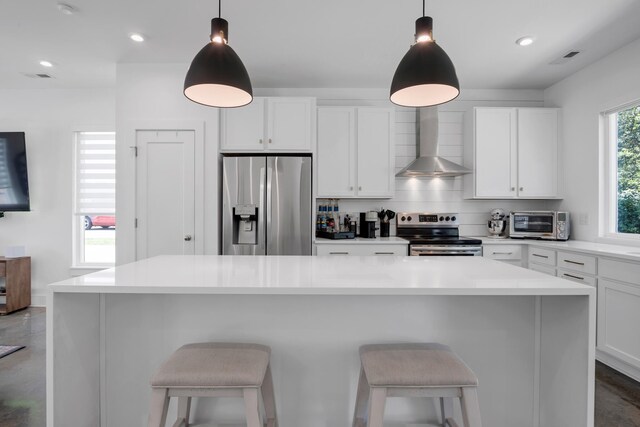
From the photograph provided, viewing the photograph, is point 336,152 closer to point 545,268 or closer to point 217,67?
point 217,67

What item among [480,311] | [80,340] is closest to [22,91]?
[80,340]

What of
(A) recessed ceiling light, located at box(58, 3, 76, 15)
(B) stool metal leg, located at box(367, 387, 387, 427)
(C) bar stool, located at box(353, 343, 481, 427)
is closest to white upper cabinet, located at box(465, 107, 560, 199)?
(C) bar stool, located at box(353, 343, 481, 427)

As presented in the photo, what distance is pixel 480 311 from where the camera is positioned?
1552 millimetres

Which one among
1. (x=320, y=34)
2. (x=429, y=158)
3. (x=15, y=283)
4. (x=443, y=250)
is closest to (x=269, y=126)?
(x=320, y=34)

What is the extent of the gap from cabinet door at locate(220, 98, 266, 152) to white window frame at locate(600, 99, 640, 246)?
11.1 feet

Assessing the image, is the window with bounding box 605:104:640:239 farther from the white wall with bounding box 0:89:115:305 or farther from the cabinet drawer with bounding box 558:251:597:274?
the white wall with bounding box 0:89:115:305

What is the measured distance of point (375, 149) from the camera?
144 inches

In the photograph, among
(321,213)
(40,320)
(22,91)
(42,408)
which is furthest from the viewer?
(22,91)

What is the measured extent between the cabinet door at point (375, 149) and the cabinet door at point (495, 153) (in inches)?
38.4

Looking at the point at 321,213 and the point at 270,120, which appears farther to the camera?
the point at 321,213

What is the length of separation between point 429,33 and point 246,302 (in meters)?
1.56

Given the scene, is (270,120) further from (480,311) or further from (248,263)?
(480,311)

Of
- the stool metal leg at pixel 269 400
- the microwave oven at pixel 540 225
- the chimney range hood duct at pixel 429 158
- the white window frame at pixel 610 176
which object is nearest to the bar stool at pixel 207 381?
the stool metal leg at pixel 269 400

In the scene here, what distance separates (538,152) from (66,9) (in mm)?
4559
